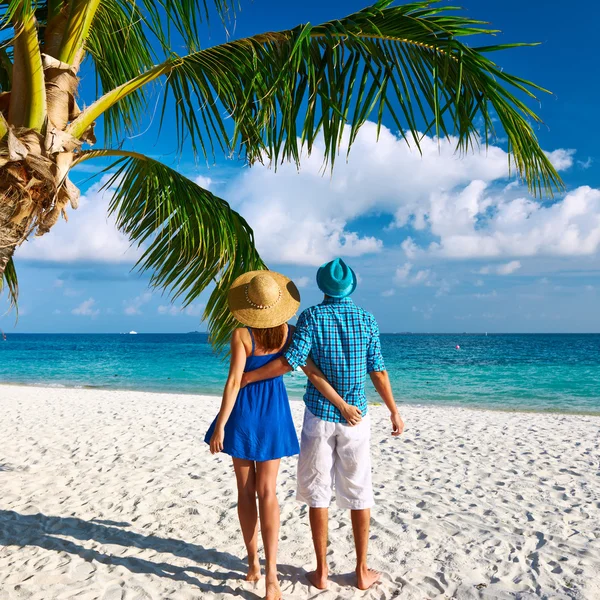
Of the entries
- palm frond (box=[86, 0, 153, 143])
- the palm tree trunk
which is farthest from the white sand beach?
palm frond (box=[86, 0, 153, 143])

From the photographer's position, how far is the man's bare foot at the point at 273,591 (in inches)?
108

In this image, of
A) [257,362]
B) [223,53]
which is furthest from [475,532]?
[223,53]

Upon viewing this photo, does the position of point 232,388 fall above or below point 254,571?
above

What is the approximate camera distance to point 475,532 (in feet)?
12.5

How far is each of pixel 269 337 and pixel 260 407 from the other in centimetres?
37

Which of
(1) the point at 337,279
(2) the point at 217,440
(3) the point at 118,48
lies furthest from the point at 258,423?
(3) the point at 118,48

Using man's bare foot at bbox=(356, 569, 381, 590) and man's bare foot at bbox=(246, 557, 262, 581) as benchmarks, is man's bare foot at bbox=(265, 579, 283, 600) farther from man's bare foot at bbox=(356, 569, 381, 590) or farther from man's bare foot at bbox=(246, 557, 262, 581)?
man's bare foot at bbox=(356, 569, 381, 590)

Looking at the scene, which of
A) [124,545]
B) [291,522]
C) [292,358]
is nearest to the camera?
[292,358]

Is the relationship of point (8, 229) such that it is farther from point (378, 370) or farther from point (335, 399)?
point (378, 370)

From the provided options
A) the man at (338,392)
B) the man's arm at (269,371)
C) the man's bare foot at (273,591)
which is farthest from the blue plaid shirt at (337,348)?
the man's bare foot at (273,591)

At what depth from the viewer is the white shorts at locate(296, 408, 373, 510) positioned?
2.77m

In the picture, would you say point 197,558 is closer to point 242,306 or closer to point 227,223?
point 242,306

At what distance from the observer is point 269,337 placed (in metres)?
2.77

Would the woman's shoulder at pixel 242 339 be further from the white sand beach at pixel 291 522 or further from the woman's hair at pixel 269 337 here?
the white sand beach at pixel 291 522
